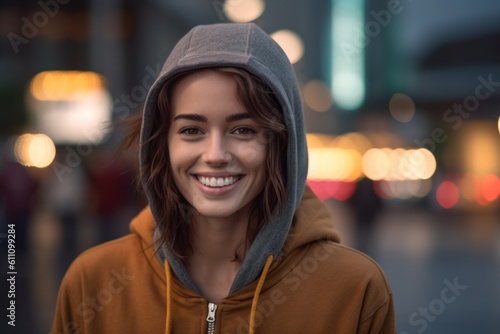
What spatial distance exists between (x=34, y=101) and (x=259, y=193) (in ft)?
55.1

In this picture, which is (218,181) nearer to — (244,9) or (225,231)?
(225,231)

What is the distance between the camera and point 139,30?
24469mm

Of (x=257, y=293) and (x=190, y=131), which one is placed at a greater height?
(x=190, y=131)

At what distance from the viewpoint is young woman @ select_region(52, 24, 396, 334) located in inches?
92.9

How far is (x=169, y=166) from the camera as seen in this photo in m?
2.53

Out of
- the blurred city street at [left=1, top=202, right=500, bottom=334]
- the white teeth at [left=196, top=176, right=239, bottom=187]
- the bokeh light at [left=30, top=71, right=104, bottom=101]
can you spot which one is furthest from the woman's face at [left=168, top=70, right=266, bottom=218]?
the bokeh light at [left=30, top=71, right=104, bottom=101]

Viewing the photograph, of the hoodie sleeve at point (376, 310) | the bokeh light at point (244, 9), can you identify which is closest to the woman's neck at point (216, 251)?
the hoodie sleeve at point (376, 310)

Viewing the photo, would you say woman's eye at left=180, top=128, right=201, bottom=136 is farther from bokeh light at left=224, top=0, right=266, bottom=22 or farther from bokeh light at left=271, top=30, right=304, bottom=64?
bokeh light at left=271, top=30, right=304, bottom=64

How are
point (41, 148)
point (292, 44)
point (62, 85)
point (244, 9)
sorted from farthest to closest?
point (292, 44), point (244, 9), point (62, 85), point (41, 148)

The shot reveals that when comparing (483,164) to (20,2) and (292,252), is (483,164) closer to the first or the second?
(20,2)

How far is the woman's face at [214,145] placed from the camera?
7.67 feet

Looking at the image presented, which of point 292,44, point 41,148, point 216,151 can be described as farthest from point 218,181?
point 292,44

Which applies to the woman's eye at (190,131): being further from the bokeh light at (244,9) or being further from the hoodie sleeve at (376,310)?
the bokeh light at (244,9)

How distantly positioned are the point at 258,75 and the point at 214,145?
0.25m
